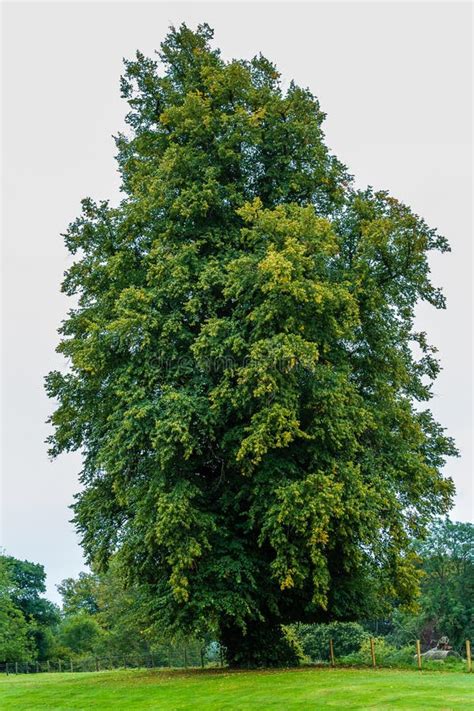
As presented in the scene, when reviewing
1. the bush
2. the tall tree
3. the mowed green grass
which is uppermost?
the tall tree

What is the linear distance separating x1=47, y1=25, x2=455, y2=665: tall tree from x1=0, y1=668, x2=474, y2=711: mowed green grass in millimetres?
1571

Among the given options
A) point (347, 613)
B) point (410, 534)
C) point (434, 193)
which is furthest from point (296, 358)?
point (434, 193)

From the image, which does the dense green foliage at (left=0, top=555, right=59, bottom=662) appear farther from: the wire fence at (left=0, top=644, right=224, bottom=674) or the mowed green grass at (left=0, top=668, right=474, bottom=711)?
the mowed green grass at (left=0, top=668, right=474, bottom=711)

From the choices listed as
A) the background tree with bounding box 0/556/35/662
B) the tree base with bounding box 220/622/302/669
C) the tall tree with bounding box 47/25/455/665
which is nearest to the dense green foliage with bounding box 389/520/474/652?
the background tree with bounding box 0/556/35/662

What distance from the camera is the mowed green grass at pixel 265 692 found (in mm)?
12547

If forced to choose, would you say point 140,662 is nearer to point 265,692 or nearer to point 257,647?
point 257,647

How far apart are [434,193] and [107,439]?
55.4ft

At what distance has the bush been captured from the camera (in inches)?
1824

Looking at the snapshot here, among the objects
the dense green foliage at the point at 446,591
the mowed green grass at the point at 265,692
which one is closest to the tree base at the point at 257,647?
the mowed green grass at the point at 265,692

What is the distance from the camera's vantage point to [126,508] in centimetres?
1959

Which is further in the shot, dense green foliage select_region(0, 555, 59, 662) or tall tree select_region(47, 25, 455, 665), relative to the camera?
dense green foliage select_region(0, 555, 59, 662)

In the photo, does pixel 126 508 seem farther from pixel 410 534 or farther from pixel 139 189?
pixel 139 189

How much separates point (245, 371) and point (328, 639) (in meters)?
34.9

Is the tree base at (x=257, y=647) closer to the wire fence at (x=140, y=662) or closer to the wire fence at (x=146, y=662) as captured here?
the wire fence at (x=140, y=662)
